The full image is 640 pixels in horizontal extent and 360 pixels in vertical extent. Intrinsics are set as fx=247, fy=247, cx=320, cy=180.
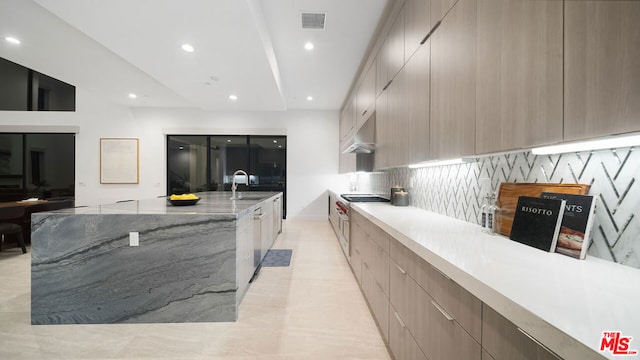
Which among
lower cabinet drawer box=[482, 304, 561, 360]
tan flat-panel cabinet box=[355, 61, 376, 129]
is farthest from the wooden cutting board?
tan flat-panel cabinet box=[355, 61, 376, 129]

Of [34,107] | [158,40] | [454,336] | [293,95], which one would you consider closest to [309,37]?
[158,40]

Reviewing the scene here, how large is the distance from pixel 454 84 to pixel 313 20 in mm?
2324

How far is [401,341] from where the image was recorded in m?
1.44

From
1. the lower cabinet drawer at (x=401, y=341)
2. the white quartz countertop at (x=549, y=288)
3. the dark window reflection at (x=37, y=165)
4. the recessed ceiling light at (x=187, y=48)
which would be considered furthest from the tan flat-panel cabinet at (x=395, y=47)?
the dark window reflection at (x=37, y=165)

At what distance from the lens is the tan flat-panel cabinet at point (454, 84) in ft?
4.26

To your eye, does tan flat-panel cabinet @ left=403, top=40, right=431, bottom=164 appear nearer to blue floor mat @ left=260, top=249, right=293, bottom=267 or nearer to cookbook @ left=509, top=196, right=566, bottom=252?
cookbook @ left=509, top=196, right=566, bottom=252

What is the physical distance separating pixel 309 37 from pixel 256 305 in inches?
132

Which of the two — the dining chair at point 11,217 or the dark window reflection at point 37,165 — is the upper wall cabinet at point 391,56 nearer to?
the dining chair at point 11,217

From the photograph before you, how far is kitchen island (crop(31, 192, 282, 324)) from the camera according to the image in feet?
6.66

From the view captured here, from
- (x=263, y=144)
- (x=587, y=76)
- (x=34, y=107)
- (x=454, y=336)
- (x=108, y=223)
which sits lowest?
(x=454, y=336)

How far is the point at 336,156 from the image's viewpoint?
676 centimetres

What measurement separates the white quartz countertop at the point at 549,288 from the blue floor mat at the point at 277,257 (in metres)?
2.64

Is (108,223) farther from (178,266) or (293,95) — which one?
(293,95)
